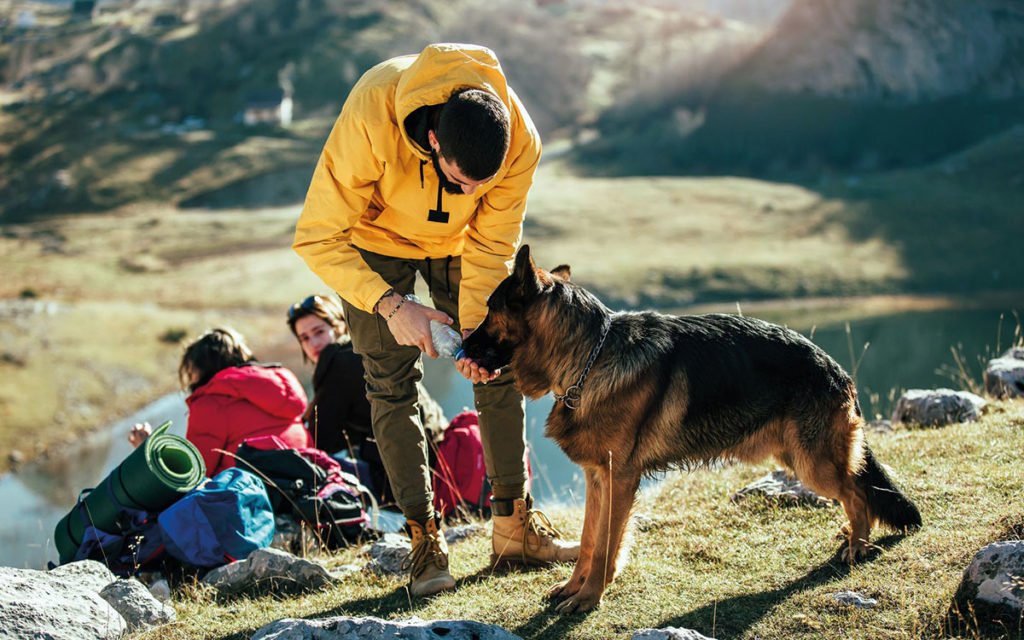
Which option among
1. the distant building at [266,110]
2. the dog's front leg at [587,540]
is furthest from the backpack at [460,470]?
the distant building at [266,110]

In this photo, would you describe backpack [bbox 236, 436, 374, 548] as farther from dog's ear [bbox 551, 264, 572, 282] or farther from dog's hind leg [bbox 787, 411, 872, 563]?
dog's hind leg [bbox 787, 411, 872, 563]

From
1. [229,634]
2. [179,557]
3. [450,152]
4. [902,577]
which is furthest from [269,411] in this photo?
[902,577]

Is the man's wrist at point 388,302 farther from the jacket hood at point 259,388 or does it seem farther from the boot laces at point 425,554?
the jacket hood at point 259,388

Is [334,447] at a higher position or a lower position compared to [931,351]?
higher

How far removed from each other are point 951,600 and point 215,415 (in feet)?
19.4

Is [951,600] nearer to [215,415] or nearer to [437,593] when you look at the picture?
[437,593]

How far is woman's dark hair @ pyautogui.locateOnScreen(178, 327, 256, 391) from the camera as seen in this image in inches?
300

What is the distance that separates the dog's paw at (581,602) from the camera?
480 centimetres

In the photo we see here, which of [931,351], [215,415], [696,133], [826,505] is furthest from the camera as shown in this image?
[696,133]

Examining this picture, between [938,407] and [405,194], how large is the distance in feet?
20.0

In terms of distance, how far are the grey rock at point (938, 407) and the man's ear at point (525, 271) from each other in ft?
17.4

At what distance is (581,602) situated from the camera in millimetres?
4816

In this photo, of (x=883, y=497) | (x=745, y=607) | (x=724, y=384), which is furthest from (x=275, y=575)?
(x=883, y=497)

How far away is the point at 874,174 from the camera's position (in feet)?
271
